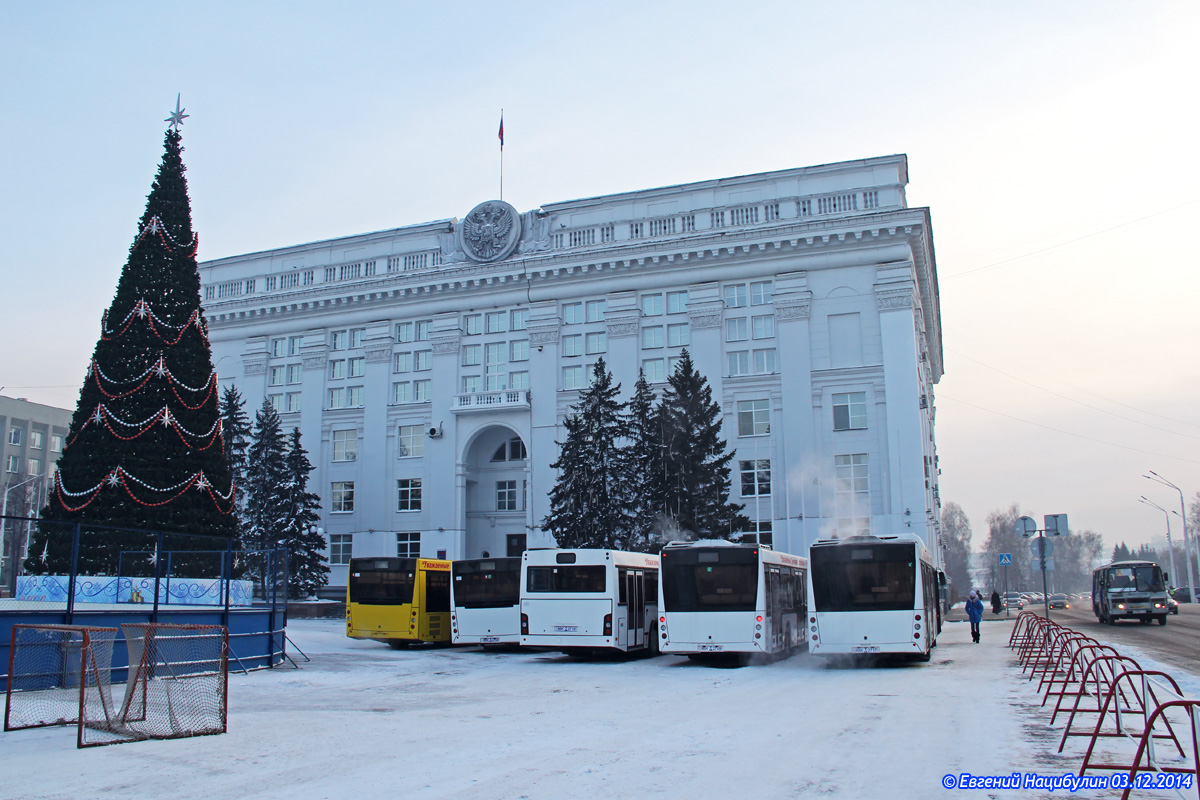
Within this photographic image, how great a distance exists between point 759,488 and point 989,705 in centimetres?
3435

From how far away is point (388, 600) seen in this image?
27.3 metres

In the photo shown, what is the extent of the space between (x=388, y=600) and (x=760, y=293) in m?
29.7

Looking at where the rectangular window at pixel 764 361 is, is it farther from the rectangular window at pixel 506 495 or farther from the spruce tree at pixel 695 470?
the rectangular window at pixel 506 495

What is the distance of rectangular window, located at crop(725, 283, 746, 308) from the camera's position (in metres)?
50.2

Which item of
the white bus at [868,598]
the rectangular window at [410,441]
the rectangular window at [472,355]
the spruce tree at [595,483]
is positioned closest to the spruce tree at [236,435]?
the rectangular window at [410,441]

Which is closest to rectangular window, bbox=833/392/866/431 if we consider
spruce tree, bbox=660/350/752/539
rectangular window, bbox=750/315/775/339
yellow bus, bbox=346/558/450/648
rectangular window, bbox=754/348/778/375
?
rectangular window, bbox=754/348/778/375

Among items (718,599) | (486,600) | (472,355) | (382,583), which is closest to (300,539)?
(472,355)

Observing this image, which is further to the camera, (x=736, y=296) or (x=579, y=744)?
(x=736, y=296)

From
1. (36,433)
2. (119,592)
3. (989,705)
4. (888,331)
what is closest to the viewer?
(989,705)

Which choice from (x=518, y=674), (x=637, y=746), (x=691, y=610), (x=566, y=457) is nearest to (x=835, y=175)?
(x=566, y=457)

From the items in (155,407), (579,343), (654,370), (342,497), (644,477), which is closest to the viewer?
(155,407)

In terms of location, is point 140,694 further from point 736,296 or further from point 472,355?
point 472,355

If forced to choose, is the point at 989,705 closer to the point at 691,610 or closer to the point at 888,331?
the point at 691,610

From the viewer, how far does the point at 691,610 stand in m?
21.8
